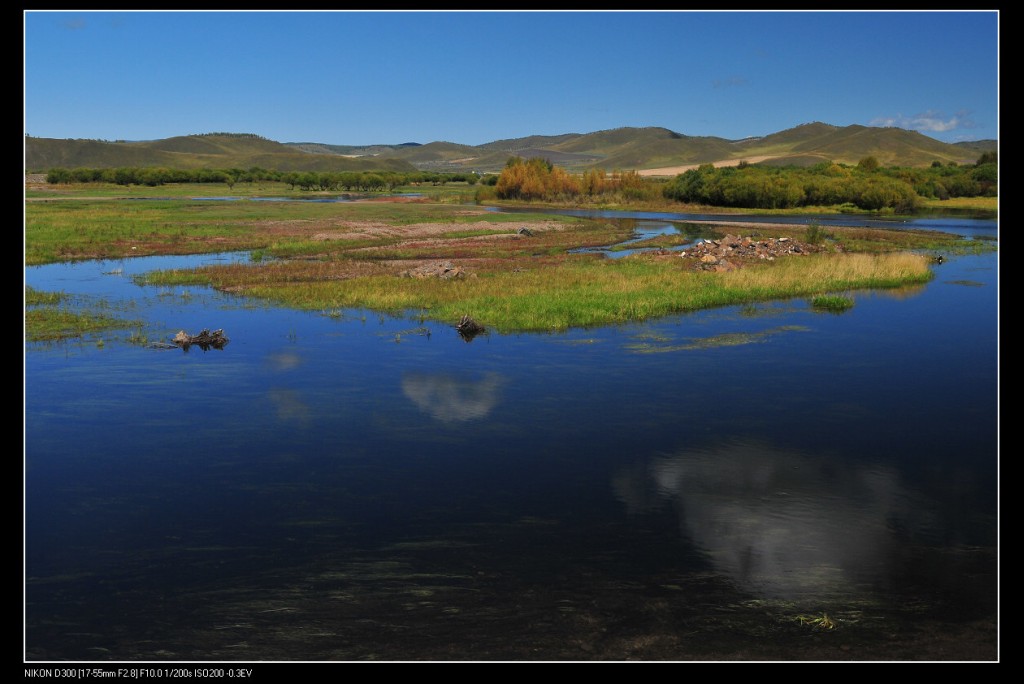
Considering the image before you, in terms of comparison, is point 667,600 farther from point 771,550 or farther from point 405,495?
point 405,495

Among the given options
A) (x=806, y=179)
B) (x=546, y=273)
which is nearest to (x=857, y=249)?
(x=546, y=273)

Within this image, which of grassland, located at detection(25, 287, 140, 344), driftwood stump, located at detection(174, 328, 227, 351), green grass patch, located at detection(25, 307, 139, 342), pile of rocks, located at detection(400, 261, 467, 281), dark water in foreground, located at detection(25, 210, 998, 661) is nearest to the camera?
dark water in foreground, located at detection(25, 210, 998, 661)

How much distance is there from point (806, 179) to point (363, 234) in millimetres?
82488

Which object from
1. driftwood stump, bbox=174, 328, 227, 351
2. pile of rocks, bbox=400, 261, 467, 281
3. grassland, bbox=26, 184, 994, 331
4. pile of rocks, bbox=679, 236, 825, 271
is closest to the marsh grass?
grassland, bbox=26, 184, 994, 331

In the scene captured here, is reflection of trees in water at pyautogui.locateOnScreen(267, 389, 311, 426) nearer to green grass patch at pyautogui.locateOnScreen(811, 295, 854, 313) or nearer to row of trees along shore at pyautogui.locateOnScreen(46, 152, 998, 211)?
green grass patch at pyautogui.locateOnScreen(811, 295, 854, 313)

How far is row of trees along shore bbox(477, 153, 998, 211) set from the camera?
11550cm

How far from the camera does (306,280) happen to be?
41000mm

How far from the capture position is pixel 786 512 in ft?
45.6

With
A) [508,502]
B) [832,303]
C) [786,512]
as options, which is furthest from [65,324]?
[832,303]

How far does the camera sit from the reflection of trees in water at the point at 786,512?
39.1 ft

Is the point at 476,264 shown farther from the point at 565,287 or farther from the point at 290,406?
the point at 290,406

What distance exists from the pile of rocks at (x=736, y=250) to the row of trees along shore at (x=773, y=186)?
65392mm

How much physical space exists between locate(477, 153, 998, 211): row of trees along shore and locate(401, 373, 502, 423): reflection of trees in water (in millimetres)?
102283

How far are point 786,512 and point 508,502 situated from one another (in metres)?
4.85
